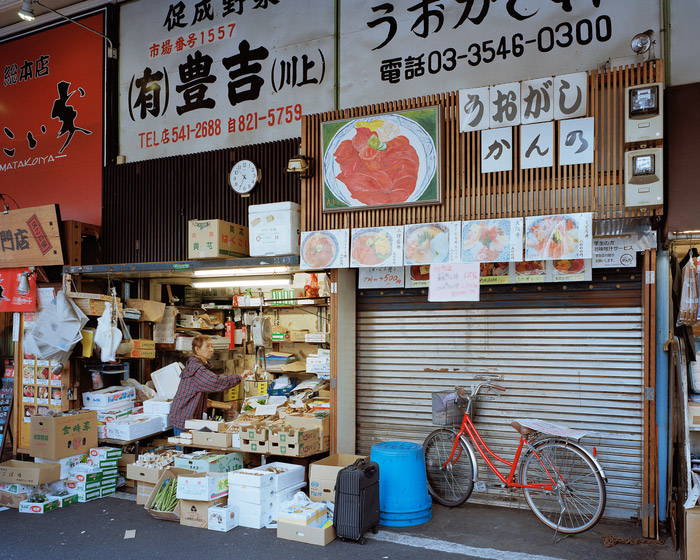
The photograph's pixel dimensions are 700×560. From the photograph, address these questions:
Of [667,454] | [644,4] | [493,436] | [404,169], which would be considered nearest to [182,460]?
[493,436]

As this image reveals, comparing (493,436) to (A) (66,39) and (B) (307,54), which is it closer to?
(B) (307,54)

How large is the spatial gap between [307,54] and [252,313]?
4565 mm

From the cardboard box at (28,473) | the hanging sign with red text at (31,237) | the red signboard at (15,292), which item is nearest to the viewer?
the cardboard box at (28,473)

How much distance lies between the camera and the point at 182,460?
7414mm

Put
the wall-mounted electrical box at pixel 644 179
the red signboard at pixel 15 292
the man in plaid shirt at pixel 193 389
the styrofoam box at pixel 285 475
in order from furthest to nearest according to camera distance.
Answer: the red signboard at pixel 15 292 < the man in plaid shirt at pixel 193 389 < the styrofoam box at pixel 285 475 < the wall-mounted electrical box at pixel 644 179

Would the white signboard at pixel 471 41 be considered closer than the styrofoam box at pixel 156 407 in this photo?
Yes

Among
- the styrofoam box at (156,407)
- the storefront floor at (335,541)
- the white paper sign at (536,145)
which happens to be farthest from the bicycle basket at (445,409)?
the styrofoam box at (156,407)

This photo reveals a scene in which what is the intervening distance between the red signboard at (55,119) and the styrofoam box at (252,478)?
238 inches

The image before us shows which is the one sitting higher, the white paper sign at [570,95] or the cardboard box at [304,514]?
the white paper sign at [570,95]

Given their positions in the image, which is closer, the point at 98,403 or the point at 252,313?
the point at 98,403

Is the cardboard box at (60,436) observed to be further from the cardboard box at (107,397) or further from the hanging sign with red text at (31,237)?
the hanging sign with red text at (31,237)

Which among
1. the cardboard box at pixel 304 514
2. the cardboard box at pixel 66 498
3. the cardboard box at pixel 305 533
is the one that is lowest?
the cardboard box at pixel 66 498

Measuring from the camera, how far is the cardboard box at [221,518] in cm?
657

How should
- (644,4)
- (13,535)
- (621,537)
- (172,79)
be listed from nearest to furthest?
(621,537) < (13,535) < (644,4) < (172,79)
